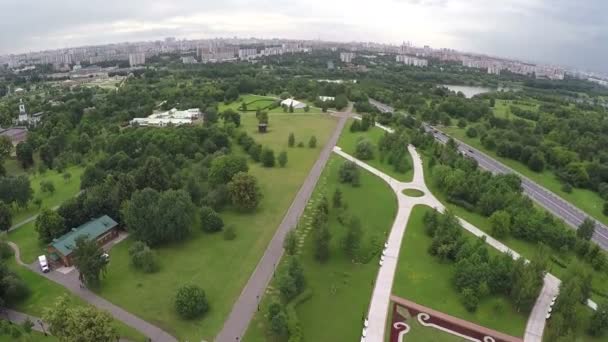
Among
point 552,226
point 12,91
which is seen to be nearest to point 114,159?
point 552,226

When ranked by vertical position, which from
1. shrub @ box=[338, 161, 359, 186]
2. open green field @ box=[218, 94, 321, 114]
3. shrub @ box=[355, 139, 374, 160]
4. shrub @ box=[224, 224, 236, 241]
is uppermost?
open green field @ box=[218, 94, 321, 114]

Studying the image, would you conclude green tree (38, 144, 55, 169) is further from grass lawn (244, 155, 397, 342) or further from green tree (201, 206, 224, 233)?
grass lawn (244, 155, 397, 342)

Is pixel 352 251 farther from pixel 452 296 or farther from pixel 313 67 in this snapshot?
pixel 313 67

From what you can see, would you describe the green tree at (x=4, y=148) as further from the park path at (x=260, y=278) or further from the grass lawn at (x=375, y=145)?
the grass lawn at (x=375, y=145)

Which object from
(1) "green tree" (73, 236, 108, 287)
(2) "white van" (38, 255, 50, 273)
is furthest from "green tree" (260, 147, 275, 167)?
(2) "white van" (38, 255, 50, 273)

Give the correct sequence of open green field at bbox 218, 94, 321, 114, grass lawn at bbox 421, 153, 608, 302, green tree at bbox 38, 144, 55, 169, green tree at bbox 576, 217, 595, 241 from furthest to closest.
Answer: open green field at bbox 218, 94, 321, 114
green tree at bbox 38, 144, 55, 169
green tree at bbox 576, 217, 595, 241
grass lawn at bbox 421, 153, 608, 302

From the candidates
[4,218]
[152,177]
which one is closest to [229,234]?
[152,177]
